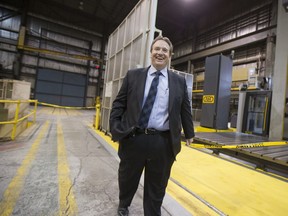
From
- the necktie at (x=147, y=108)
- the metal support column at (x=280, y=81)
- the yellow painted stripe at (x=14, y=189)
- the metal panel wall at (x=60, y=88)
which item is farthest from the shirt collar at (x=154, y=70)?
the metal panel wall at (x=60, y=88)

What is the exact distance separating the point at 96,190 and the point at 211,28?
17307mm

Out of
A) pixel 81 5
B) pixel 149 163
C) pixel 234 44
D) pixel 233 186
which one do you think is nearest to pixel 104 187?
pixel 149 163

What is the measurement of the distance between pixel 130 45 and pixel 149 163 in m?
4.82

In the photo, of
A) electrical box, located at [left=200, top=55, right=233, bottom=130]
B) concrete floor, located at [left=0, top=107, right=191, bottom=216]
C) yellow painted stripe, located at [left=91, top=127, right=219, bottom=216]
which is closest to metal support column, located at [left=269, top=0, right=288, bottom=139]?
electrical box, located at [left=200, top=55, right=233, bottom=130]

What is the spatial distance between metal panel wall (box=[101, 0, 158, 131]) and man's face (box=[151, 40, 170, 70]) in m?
3.17

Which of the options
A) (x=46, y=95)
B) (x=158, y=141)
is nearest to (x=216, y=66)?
(x=158, y=141)

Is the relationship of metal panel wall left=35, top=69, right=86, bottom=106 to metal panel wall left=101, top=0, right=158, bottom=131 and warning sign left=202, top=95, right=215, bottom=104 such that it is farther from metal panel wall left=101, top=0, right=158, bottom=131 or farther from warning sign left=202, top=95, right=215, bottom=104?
warning sign left=202, top=95, right=215, bottom=104

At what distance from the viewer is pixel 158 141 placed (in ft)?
5.49

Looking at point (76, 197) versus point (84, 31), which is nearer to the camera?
point (76, 197)

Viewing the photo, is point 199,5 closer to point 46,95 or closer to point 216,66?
point 216,66

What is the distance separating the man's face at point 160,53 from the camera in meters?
1.75

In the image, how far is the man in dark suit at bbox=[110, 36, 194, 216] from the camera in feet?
5.49

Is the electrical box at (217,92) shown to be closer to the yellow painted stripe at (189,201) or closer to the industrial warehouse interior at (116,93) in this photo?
the industrial warehouse interior at (116,93)

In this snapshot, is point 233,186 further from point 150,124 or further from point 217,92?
point 217,92
